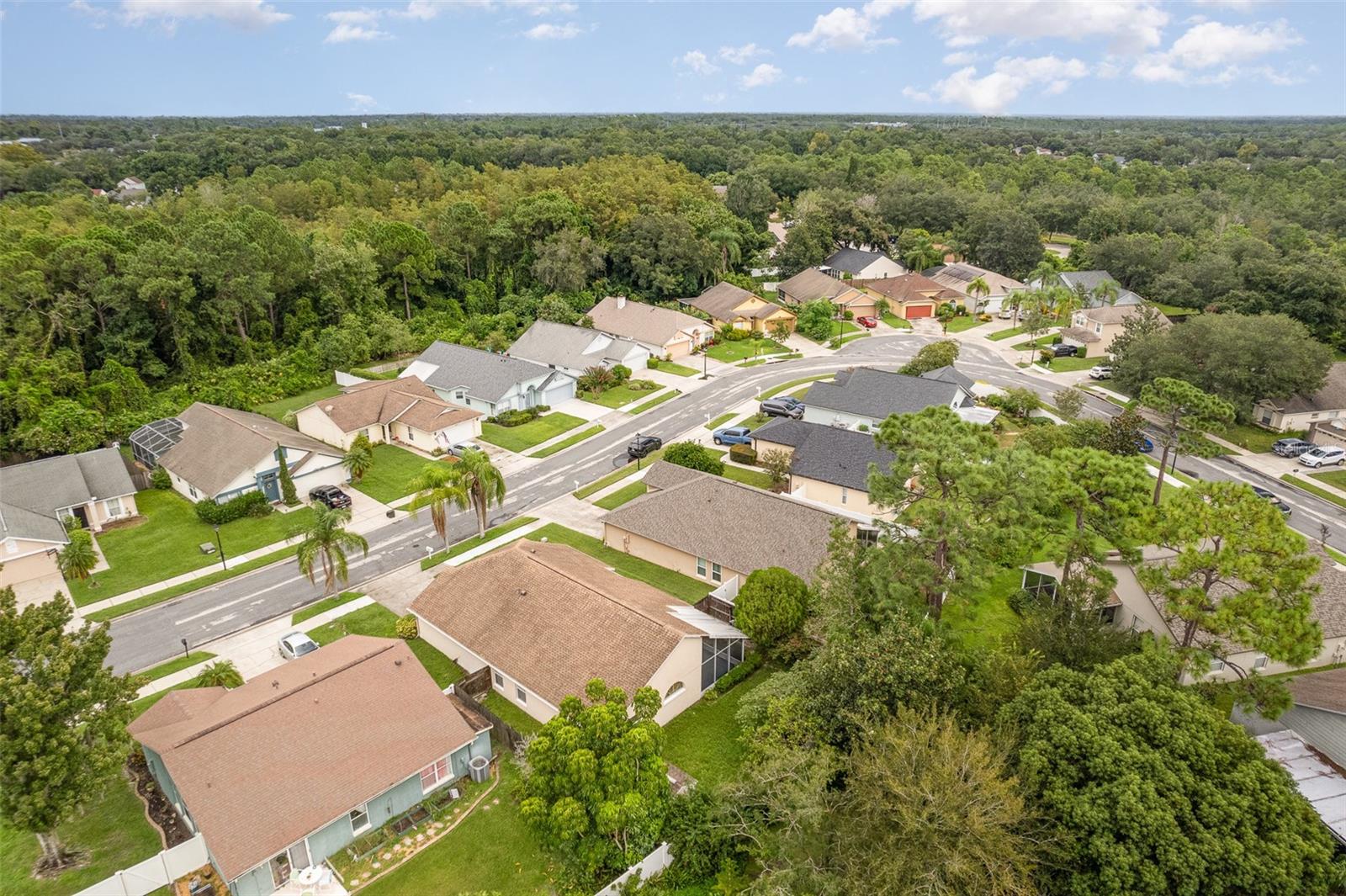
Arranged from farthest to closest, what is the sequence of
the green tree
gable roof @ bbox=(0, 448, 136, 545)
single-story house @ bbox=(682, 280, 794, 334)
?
single-story house @ bbox=(682, 280, 794, 334), gable roof @ bbox=(0, 448, 136, 545), the green tree

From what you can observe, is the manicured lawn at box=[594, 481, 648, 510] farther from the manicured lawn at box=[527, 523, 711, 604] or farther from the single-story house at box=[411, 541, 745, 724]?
the single-story house at box=[411, 541, 745, 724]

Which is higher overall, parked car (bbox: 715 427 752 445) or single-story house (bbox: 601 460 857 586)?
single-story house (bbox: 601 460 857 586)

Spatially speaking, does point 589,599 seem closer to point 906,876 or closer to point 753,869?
point 753,869

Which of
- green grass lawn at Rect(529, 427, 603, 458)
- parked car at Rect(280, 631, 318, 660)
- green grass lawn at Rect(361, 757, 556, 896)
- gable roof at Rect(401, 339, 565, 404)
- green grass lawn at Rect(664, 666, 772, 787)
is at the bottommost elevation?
green grass lawn at Rect(664, 666, 772, 787)

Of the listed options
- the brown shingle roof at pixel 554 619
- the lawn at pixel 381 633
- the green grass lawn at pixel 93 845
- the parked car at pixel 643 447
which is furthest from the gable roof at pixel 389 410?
the green grass lawn at pixel 93 845

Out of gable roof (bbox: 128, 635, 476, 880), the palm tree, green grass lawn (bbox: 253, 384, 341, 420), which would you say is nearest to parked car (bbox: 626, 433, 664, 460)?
the palm tree

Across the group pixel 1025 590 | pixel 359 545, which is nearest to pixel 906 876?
pixel 1025 590

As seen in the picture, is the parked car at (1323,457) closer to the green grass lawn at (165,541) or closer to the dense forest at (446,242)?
the dense forest at (446,242)
